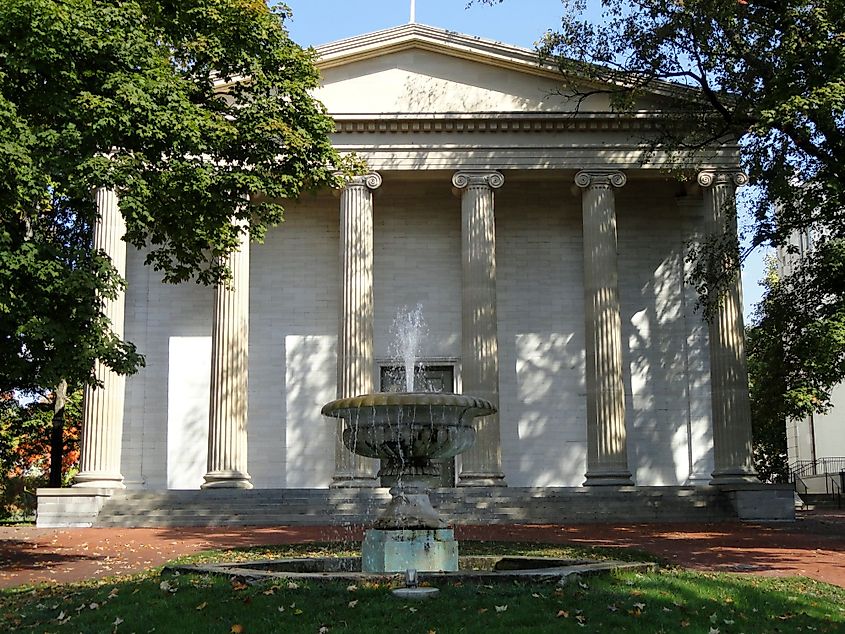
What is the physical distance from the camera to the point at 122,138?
580 inches

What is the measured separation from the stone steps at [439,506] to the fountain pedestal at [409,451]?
12103mm

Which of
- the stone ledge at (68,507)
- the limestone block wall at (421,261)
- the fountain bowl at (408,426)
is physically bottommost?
the stone ledge at (68,507)

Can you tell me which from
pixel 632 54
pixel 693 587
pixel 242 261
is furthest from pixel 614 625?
pixel 242 261

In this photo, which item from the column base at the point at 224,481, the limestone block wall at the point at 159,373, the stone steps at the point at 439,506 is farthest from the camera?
the limestone block wall at the point at 159,373

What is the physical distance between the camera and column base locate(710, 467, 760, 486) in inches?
1055

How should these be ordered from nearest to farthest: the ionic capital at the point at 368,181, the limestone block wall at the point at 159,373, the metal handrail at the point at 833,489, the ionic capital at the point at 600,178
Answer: the ionic capital at the point at 368,181 → the ionic capital at the point at 600,178 → the limestone block wall at the point at 159,373 → the metal handrail at the point at 833,489

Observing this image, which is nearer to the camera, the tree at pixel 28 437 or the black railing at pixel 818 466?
the tree at pixel 28 437

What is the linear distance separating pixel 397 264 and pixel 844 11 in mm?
17040

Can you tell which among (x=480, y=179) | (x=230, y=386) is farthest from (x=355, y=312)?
(x=480, y=179)

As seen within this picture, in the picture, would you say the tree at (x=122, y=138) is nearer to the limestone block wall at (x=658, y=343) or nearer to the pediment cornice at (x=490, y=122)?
the pediment cornice at (x=490, y=122)

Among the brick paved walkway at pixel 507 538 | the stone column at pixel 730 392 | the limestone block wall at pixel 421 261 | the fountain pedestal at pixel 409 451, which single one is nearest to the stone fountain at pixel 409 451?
the fountain pedestal at pixel 409 451

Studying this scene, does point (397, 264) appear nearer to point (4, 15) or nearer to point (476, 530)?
point (476, 530)

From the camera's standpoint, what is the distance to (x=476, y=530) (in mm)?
22047

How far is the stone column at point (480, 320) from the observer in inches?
1067
